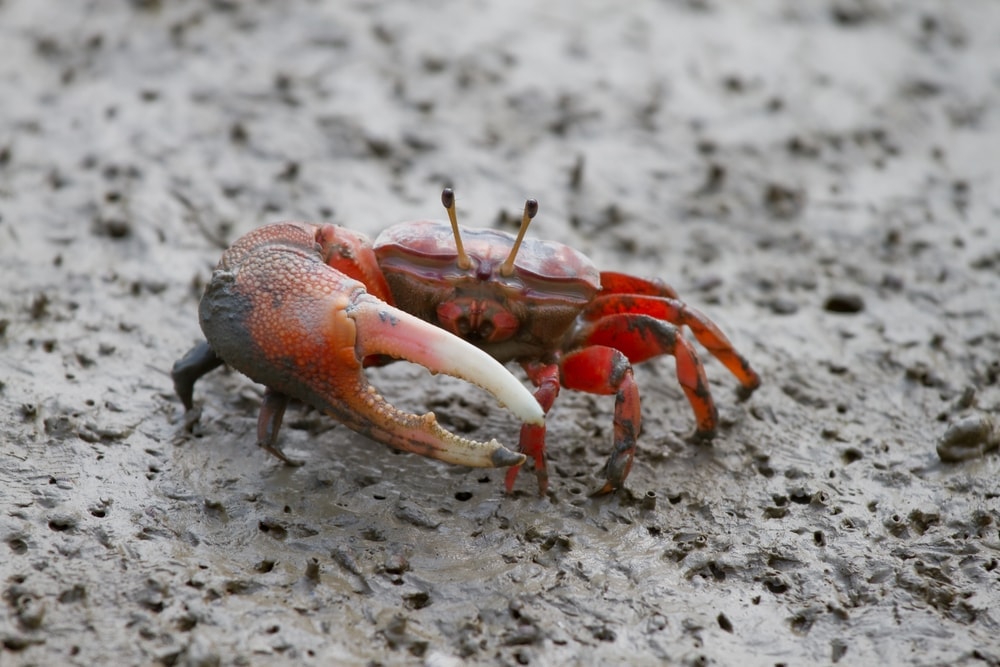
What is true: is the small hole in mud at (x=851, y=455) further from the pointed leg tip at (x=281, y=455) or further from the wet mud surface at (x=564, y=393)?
the pointed leg tip at (x=281, y=455)

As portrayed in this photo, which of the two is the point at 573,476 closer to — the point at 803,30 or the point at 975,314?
the point at 975,314

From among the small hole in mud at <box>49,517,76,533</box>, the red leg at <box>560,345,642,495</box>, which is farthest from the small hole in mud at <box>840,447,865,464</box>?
the small hole in mud at <box>49,517,76,533</box>

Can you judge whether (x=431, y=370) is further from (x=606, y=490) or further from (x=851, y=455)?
(x=851, y=455)

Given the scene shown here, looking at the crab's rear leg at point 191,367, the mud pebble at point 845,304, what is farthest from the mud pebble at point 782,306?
the crab's rear leg at point 191,367

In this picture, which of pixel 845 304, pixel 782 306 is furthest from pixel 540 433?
pixel 845 304

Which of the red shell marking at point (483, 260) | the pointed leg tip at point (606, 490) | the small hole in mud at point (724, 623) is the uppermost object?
the red shell marking at point (483, 260)

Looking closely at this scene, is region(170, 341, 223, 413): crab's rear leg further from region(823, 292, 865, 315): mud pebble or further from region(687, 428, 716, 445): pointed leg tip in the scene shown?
region(823, 292, 865, 315): mud pebble
